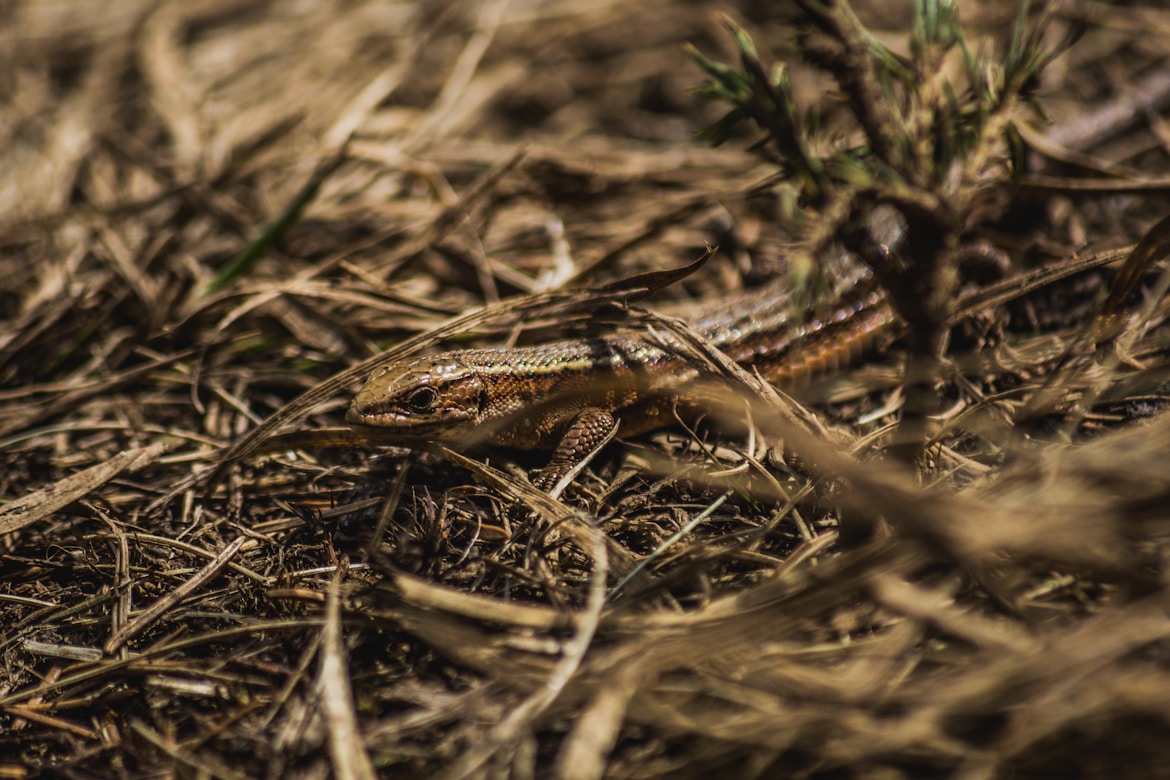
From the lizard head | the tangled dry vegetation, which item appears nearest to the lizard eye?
the lizard head

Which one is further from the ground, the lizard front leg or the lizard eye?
the lizard eye

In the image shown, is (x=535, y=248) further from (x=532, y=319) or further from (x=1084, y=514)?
(x=1084, y=514)

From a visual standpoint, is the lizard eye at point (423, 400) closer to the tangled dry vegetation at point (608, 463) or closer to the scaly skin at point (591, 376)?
the scaly skin at point (591, 376)

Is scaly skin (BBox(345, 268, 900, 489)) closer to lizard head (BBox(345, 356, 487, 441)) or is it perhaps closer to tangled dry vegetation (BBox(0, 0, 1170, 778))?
lizard head (BBox(345, 356, 487, 441))

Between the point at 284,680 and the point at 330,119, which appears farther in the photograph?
the point at 330,119

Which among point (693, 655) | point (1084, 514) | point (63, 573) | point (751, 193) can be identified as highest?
point (751, 193)

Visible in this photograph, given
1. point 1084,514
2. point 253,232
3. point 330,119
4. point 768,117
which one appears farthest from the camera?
point 330,119

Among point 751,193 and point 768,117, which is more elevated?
point 768,117

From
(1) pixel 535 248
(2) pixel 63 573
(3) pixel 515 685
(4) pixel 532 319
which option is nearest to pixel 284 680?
(3) pixel 515 685

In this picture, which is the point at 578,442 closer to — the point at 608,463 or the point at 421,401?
the point at 608,463
